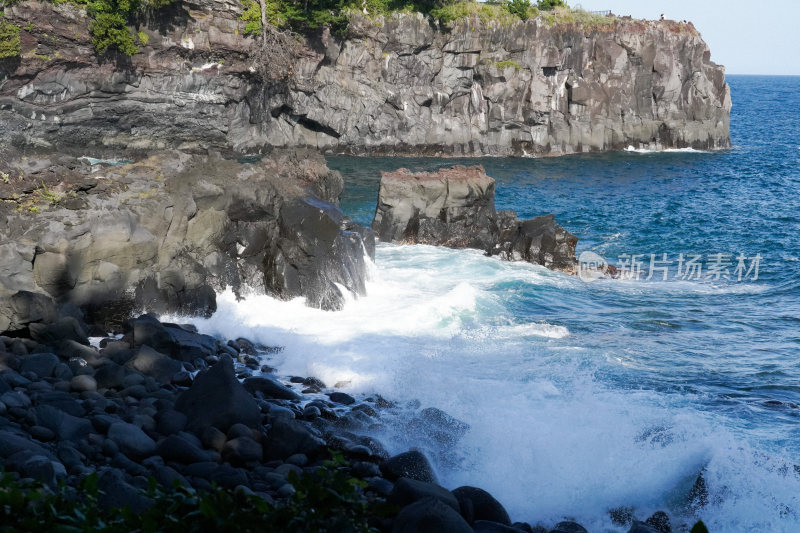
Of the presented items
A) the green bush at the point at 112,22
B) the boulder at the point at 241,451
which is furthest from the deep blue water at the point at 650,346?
the green bush at the point at 112,22

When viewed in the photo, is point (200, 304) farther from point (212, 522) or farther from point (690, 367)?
point (212, 522)

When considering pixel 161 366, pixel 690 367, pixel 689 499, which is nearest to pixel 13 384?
pixel 161 366

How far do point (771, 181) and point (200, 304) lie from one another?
36891 mm

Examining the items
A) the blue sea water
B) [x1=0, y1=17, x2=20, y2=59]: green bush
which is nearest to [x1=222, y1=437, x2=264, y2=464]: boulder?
the blue sea water

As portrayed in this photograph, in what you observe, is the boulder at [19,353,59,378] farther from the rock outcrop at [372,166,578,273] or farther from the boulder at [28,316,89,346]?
the rock outcrop at [372,166,578,273]

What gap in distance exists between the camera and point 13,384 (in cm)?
1150

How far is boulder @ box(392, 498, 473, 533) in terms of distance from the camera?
7.96 m

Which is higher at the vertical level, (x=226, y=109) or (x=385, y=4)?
(x=385, y=4)

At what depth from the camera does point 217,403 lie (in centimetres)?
1107

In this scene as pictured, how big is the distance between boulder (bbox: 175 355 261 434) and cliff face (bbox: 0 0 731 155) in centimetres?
3914

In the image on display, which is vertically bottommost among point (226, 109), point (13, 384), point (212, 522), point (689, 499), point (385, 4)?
point (689, 499)

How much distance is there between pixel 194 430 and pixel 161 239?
862cm

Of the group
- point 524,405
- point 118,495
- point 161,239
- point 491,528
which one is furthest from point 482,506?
point 161,239

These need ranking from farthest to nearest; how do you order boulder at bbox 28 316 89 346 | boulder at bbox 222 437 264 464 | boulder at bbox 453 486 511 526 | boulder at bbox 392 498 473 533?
boulder at bbox 28 316 89 346, boulder at bbox 222 437 264 464, boulder at bbox 453 486 511 526, boulder at bbox 392 498 473 533
